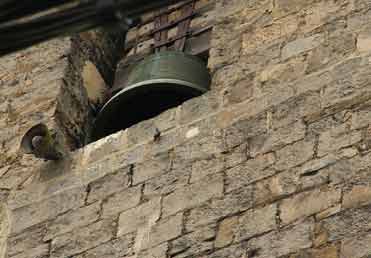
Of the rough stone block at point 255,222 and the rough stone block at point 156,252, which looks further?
the rough stone block at point 156,252

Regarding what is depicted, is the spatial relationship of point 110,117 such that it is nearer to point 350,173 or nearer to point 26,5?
point 350,173

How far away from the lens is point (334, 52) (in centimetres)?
653

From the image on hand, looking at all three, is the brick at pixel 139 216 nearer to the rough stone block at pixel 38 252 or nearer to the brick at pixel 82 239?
the brick at pixel 82 239

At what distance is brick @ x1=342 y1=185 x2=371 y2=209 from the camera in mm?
5551

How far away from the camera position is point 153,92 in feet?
23.2

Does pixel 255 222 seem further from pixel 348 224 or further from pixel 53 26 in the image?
pixel 53 26

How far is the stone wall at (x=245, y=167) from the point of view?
5699 millimetres

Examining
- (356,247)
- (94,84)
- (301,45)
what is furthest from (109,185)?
(356,247)

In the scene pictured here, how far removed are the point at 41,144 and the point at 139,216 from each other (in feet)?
2.90

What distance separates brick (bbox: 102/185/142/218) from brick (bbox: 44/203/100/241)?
50 millimetres

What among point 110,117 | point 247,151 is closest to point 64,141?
point 110,117

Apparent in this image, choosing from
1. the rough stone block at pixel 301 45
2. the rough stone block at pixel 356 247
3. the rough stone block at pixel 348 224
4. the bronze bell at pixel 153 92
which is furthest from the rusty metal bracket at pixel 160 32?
the rough stone block at pixel 356 247

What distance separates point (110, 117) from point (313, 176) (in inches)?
63.3

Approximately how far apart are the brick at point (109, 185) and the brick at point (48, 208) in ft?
0.18
